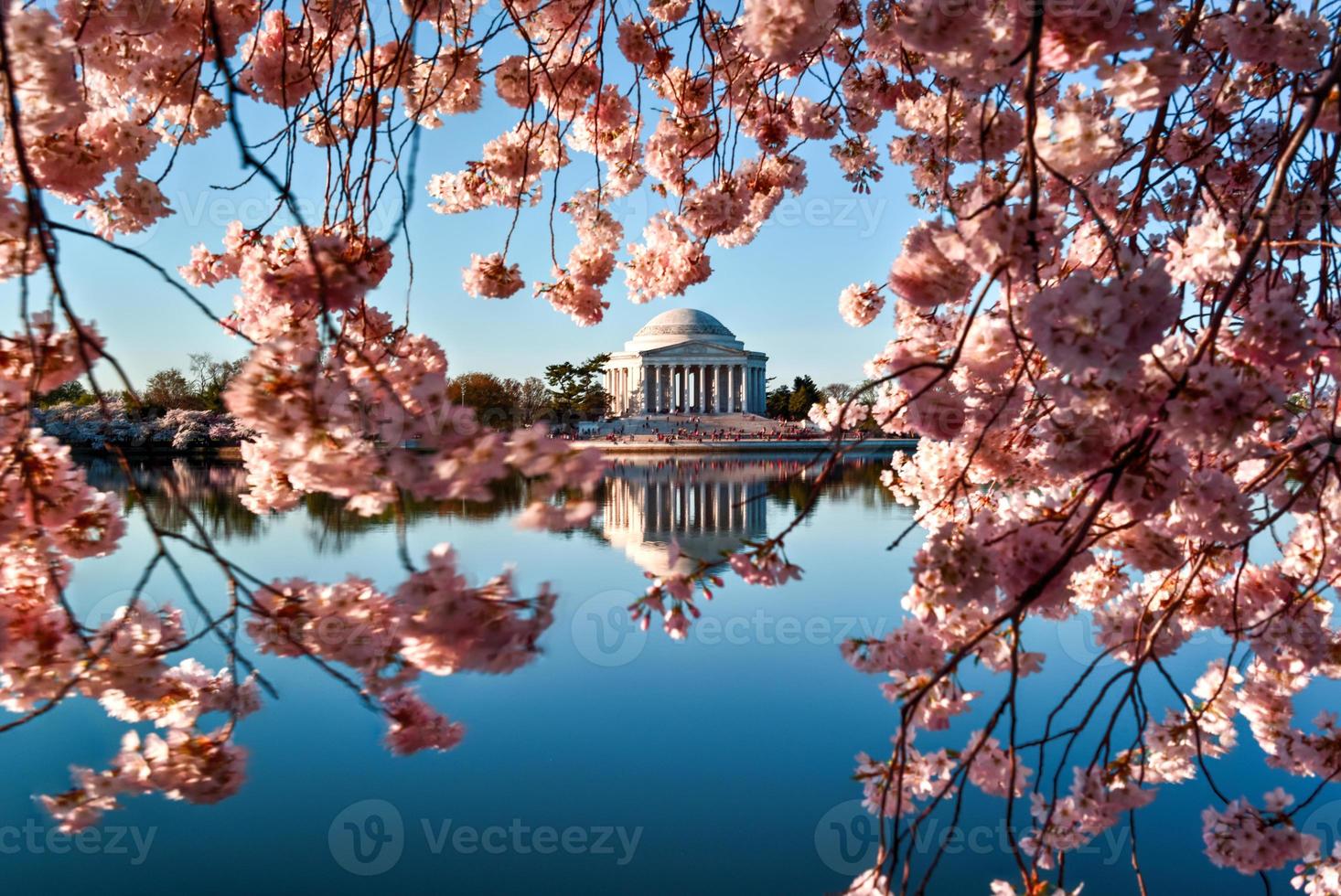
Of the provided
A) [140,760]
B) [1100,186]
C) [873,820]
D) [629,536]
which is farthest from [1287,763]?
[629,536]

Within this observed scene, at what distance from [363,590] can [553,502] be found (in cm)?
46

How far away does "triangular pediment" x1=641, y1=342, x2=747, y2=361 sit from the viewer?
160 ft

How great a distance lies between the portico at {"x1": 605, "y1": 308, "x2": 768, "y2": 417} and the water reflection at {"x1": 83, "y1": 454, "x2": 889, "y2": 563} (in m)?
28.8

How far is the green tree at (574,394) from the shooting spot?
4288 cm

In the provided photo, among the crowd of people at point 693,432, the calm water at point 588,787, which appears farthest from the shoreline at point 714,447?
the calm water at point 588,787

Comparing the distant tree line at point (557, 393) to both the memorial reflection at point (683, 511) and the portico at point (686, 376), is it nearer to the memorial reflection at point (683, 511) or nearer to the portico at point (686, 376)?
the portico at point (686, 376)

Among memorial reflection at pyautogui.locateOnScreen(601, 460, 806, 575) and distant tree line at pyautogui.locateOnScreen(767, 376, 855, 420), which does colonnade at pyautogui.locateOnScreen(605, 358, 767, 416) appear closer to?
distant tree line at pyautogui.locateOnScreen(767, 376, 855, 420)

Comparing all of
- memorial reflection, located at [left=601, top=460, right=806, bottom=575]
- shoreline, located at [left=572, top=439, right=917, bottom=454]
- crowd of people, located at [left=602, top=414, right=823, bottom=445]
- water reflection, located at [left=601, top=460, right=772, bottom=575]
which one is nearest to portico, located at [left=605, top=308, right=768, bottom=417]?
crowd of people, located at [left=602, top=414, right=823, bottom=445]

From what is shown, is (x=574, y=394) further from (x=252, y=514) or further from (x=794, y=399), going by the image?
(x=252, y=514)

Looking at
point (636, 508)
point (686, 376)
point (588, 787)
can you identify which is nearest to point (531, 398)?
point (686, 376)

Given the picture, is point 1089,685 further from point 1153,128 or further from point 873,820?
point 1153,128

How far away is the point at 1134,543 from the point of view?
1.49m

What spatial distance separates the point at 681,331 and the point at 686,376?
11.2 ft

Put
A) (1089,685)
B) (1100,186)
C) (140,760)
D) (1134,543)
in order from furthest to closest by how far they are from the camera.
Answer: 1. (1089,685)
2. (1100,186)
3. (1134,543)
4. (140,760)
